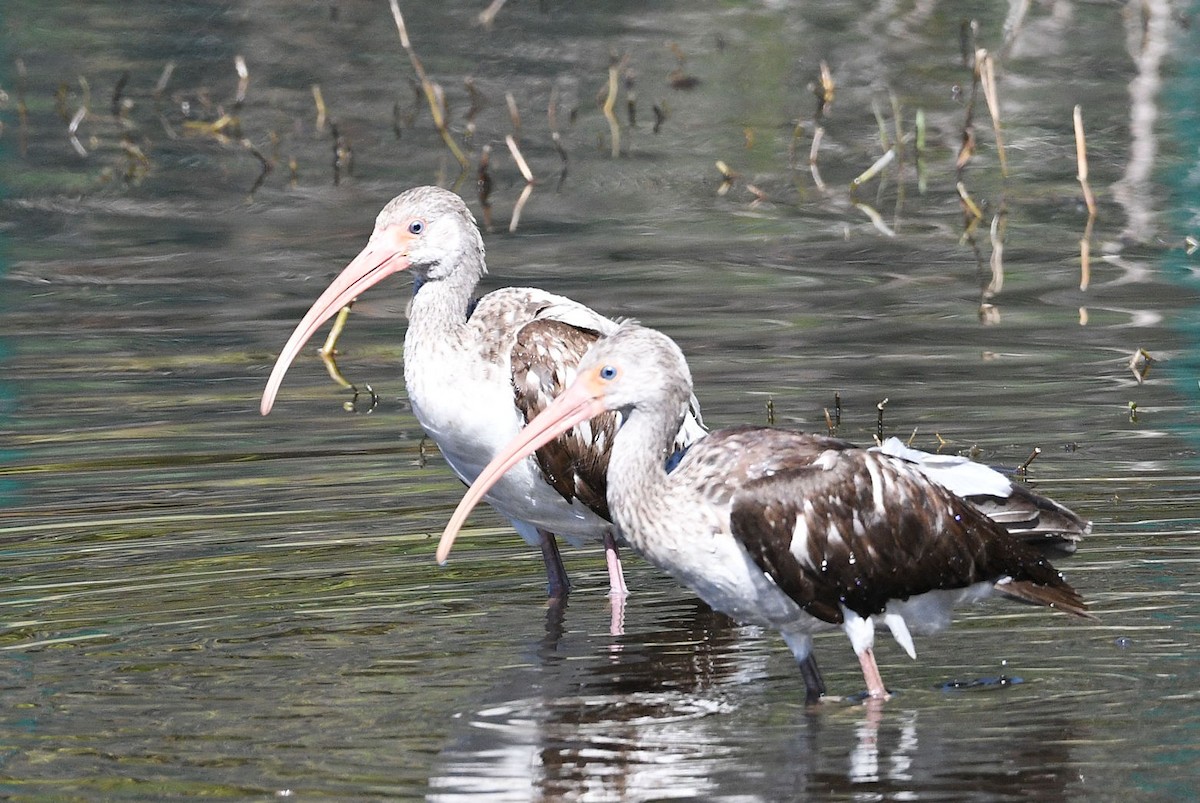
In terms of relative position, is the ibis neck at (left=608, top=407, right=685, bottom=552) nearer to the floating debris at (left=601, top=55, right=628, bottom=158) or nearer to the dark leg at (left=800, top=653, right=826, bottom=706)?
the dark leg at (left=800, top=653, right=826, bottom=706)

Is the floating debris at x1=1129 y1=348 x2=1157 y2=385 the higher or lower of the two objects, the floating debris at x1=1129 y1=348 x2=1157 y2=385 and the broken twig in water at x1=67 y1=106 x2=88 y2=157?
the lower

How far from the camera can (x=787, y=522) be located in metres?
7.32

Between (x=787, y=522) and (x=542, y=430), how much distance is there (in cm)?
99

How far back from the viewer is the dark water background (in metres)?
7.12

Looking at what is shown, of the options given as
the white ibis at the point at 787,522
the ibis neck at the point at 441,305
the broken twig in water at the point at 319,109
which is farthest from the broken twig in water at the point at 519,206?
the white ibis at the point at 787,522

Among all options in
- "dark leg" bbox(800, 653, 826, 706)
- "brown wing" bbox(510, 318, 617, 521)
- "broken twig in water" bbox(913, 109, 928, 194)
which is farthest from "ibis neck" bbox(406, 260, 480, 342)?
"broken twig in water" bbox(913, 109, 928, 194)

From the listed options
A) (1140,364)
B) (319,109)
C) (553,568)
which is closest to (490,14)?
(319,109)

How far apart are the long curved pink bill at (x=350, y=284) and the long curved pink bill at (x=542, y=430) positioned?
1.79 m

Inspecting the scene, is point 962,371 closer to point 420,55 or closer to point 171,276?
point 171,276

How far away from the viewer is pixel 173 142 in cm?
2169

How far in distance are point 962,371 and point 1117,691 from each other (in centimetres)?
508

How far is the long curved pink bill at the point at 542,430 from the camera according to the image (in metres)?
7.57

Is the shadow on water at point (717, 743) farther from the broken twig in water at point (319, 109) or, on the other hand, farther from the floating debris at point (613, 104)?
the broken twig in water at point (319, 109)

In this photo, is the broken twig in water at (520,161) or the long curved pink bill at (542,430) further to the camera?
the broken twig in water at (520,161)
